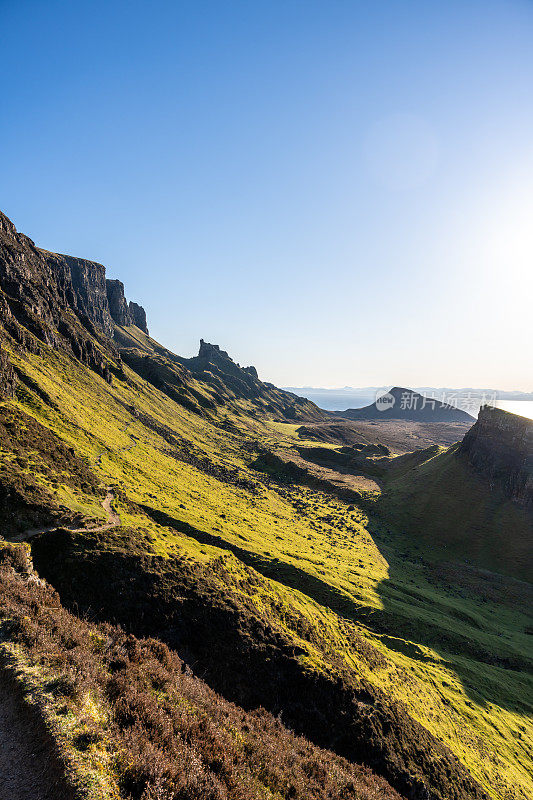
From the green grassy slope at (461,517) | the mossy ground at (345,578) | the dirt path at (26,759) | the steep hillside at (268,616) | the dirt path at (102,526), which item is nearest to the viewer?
the dirt path at (26,759)

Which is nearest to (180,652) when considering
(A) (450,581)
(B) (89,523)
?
(B) (89,523)

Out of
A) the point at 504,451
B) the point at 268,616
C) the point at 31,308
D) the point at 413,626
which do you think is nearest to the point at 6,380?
the point at 31,308

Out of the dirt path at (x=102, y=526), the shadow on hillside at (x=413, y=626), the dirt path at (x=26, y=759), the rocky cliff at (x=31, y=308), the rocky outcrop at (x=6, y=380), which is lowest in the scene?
the shadow on hillside at (x=413, y=626)

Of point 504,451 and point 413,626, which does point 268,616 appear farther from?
point 504,451

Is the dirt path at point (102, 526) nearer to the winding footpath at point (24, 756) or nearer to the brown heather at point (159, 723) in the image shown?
the brown heather at point (159, 723)

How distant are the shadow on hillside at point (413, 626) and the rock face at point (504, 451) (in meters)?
63.3

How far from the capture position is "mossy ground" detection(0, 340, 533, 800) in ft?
116

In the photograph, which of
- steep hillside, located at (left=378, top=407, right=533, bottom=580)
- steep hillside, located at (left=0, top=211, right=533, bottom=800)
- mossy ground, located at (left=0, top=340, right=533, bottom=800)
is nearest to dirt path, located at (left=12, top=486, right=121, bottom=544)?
steep hillside, located at (left=0, top=211, right=533, bottom=800)

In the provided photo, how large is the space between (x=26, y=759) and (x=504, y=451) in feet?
457

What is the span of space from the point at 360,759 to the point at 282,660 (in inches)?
323

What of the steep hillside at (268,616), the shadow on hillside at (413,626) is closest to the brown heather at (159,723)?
the steep hillside at (268,616)

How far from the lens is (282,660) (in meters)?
27.6

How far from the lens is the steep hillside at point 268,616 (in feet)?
75.9

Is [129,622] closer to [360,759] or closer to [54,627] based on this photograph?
[54,627]
